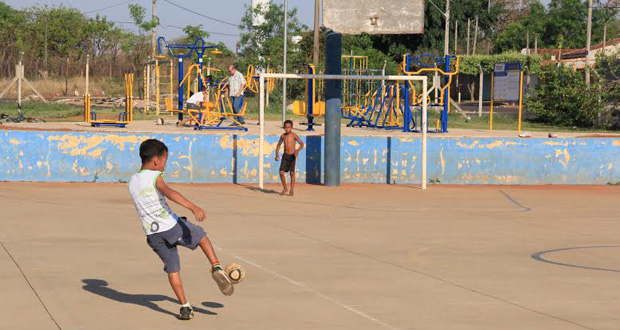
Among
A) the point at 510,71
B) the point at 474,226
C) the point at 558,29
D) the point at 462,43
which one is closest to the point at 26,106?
the point at 510,71

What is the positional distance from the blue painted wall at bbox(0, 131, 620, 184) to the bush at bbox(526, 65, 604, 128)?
1495cm

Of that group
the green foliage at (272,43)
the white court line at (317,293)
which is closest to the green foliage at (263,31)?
the green foliage at (272,43)

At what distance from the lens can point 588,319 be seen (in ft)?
27.6

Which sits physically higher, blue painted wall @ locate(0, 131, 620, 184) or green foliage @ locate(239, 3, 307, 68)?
green foliage @ locate(239, 3, 307, 68)

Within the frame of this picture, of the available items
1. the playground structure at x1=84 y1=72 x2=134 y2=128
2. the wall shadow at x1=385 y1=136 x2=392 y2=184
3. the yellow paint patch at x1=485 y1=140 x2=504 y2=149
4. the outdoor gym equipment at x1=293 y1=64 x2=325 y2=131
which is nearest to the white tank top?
the wall shadow at x1=385 y1=136 x2=392 y2=184

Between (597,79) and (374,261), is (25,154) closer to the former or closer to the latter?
(374,261)

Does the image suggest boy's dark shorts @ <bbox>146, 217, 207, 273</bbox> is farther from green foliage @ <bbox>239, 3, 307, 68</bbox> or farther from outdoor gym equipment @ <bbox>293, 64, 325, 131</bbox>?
green foliage @ <bbox>239, 3, 307, 68</bbox>

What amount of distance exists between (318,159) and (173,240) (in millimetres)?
13639

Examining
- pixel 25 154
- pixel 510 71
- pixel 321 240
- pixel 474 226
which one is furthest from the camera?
pixel 510 71

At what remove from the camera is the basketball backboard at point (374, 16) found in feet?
67.2

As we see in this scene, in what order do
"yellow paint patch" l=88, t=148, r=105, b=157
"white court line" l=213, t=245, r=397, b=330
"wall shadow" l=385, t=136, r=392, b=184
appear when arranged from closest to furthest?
1. "white court line" l=213, t=245, r=397, b=330
2. "yellow paint patch" l=88, t=148, r=105, b=157
3. "wall shadow" l=385, t=136, r=392, b=184

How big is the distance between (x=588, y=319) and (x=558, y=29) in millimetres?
93466

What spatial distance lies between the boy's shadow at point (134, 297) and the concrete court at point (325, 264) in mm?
18

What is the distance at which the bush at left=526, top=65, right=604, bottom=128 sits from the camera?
37.2 metres
